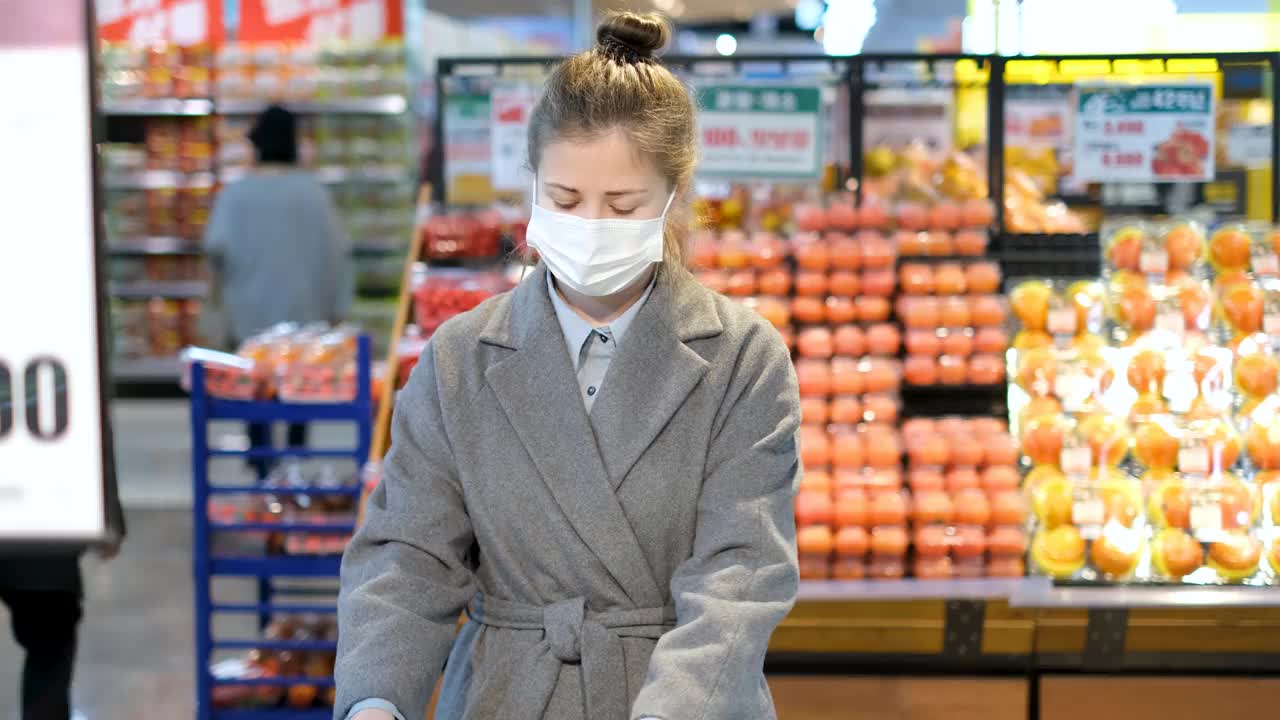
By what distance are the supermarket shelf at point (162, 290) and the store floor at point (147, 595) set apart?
979 mm

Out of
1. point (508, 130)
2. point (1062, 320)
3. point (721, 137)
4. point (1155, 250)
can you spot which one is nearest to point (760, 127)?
point (721, 137)

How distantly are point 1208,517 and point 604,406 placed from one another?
82.4 inches

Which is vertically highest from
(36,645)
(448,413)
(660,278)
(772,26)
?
(772,26)

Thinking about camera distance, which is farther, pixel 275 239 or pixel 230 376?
pixel 275 239

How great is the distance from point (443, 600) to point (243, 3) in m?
8.54

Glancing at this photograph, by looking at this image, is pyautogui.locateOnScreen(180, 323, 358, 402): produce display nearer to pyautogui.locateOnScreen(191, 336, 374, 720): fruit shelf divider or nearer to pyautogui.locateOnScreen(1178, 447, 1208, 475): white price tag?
pyautogui.locateOnScreen(191, 336, 374, 720): fruit shelf divider

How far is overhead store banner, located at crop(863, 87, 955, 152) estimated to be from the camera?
19.4 feet

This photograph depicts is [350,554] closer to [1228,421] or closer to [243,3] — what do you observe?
[1228,421]

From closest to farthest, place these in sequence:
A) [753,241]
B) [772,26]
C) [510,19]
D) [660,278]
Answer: [660,278] < [753,241] < [510,19] < [772,26]

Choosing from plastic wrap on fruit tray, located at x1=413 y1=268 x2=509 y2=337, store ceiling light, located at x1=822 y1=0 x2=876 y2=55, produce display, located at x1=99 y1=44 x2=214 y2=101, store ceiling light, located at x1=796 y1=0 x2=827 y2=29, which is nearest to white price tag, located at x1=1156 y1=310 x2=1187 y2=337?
plastic wrap on fruit tray, located at x1=413 y1=268 x2=509 y2=337

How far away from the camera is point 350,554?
174cm

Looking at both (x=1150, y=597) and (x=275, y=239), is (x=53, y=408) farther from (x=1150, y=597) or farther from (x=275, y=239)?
(x=275, y=239)

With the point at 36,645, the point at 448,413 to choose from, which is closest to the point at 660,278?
the point at 448,413

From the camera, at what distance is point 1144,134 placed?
3.81 m
